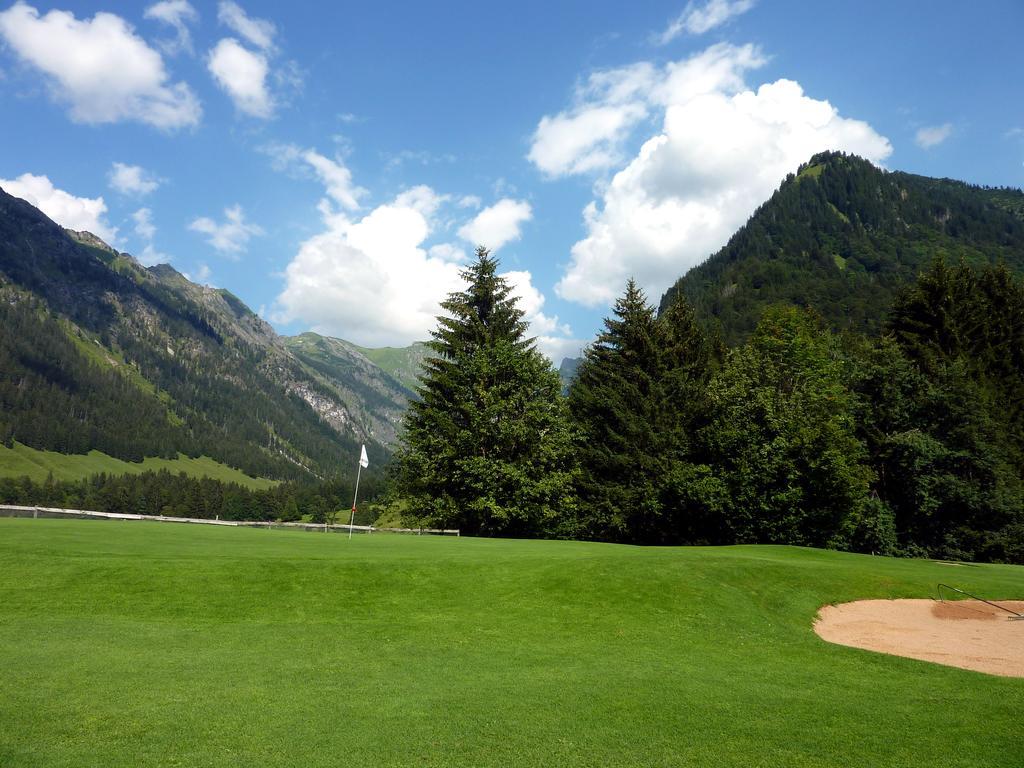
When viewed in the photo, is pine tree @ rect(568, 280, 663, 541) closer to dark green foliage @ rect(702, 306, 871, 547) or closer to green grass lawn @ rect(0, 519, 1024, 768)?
dark green foliage @ rect(702, 306, 871, 547)

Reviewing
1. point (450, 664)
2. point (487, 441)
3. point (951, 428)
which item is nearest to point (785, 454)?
point (951, 428)

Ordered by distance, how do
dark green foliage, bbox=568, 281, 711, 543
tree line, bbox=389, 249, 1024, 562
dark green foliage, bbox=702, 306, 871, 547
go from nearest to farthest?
dark green foliage, bbox=702, 306, 871, 547, tree line, bbox=389, 249, 1024, 562, dark green foliage, bbox=568, 281, 711, 543

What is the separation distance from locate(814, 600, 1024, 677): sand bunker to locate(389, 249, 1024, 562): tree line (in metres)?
18.2

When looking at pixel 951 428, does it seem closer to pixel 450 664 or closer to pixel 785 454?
pixel 785 454

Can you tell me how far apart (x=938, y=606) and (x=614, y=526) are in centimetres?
2673

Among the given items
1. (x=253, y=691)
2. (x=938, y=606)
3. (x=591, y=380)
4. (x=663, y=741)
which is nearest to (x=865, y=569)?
(x=938, y=606)

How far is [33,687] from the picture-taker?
28.4 feet

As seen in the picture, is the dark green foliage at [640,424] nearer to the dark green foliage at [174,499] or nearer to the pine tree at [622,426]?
the pine tree at [622,426]

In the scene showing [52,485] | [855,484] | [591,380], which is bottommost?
[52,485]

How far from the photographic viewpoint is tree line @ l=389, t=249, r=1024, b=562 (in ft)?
130

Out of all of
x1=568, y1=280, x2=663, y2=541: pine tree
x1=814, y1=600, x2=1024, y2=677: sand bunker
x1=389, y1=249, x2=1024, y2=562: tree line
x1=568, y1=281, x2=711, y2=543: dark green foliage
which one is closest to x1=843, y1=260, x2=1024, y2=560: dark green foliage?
x1=389, y1=249, x2=1024, y2=562: tree line

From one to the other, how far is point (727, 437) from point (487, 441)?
16562 mm

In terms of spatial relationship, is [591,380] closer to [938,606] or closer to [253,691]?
[938,606]

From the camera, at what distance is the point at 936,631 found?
1723 cm
